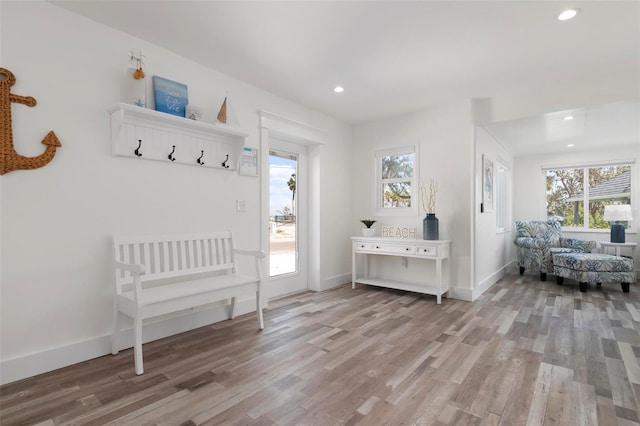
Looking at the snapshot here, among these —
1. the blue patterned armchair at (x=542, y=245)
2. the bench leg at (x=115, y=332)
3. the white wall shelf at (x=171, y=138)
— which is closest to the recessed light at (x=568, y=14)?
the white wall shelf at (x=171, y=138)

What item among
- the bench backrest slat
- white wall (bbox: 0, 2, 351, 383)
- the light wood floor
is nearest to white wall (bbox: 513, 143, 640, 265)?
the light wood floor

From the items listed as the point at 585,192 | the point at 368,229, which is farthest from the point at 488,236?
the point at 585,192

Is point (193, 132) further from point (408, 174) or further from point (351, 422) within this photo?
point (408, 174)

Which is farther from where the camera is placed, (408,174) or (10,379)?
(408,174)

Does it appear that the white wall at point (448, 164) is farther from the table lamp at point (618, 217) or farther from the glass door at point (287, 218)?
the table lamp at point (618, 217)

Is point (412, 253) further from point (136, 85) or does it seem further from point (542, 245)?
point (136, 85)

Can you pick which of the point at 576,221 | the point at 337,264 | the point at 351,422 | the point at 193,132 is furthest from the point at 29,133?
the point at 576,221

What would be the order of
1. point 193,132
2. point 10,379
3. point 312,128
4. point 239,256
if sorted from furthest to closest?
point 312,128
point 239,256
point 193,132
point 10,379

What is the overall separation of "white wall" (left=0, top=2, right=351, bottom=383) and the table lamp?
20.3 ft

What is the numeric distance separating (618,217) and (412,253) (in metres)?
3.73

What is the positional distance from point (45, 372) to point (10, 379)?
0.17 metres

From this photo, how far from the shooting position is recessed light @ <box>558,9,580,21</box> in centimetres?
218

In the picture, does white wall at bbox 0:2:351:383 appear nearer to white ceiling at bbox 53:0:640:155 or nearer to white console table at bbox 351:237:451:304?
white ceiling at bbox 53:0:640:155

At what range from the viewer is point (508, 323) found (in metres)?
3.09
